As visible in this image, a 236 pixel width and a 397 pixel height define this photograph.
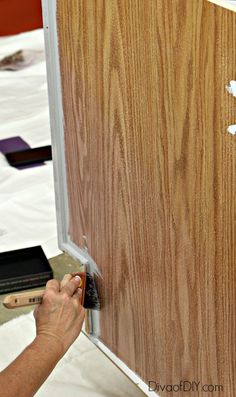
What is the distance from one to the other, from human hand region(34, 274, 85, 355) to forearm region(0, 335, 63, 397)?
0.7 inches

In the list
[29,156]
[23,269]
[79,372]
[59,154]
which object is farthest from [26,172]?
[59,154]

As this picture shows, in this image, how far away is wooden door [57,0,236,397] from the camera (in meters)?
0.89

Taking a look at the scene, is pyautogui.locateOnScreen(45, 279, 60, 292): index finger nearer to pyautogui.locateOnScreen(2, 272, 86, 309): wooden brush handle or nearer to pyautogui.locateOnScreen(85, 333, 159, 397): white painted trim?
pyautogui.locateOnScreen(2, 272, 86, 309): wooden brush handle

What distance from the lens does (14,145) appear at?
2.22m

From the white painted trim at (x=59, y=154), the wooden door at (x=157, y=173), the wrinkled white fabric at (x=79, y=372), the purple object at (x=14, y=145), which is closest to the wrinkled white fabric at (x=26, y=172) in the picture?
the purple object at (x=14, y=145)

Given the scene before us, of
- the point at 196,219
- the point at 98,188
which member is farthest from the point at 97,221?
the point at 196,219

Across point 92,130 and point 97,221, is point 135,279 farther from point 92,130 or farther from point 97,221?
point 92,130

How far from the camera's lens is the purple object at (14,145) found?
2.18 m

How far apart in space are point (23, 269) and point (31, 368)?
1.85 ft

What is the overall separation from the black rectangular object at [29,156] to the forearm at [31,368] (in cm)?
103

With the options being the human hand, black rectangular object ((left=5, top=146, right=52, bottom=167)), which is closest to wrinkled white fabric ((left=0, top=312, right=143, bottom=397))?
the human hand

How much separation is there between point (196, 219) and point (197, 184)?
0.05 metres

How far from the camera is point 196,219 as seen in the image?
3.21 feet

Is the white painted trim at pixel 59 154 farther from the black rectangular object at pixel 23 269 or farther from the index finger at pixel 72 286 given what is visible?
the black rectangular object at pixel 23 269
